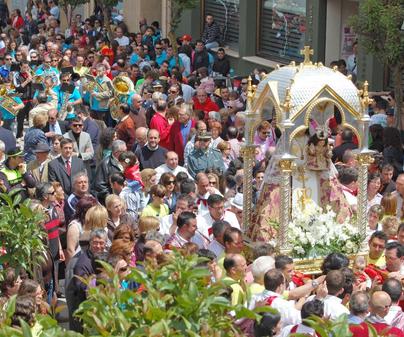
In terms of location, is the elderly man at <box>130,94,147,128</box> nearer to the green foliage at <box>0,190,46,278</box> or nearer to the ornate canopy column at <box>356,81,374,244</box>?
the ornate canopy column at <box>356,81,374,244</box>

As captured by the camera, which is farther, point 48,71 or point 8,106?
point 48,71

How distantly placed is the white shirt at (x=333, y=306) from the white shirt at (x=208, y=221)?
2.77 meters

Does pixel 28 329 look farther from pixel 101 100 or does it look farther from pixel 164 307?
pixel 101 100

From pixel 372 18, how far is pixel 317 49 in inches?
253

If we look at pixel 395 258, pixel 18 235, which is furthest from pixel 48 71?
pixel 18 235

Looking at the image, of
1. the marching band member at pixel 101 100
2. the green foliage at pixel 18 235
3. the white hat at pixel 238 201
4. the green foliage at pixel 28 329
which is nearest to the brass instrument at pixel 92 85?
the marching band member at pixel 101 100

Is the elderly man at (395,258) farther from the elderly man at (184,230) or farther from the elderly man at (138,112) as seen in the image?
the elderly man at (138,112)

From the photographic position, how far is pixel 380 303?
1034 cm

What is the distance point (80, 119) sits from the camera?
18344mm

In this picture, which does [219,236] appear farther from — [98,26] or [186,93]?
[98,26]

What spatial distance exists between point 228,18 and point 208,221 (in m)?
Answer: 17.7

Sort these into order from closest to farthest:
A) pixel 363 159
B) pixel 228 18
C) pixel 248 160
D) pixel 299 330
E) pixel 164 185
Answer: pixel 299 330, pixel 363 159, pixel 248 160, pixel 164 185, pixel 228 18

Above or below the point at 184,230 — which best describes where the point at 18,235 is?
above

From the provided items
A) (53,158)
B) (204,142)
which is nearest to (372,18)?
(204,142)
